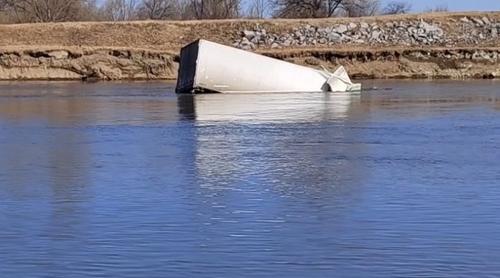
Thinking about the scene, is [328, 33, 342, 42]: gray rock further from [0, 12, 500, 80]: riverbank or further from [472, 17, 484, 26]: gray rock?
[472, 17, 484, 26]: gray rock

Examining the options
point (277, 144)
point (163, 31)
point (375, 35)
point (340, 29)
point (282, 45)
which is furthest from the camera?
point (163, 31)

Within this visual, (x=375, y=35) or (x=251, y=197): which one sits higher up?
(x=251, y=197)

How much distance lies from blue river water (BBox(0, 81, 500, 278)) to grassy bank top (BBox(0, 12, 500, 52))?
142 ft

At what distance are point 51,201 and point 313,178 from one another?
12.1ft

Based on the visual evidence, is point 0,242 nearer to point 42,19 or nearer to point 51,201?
point 51,201

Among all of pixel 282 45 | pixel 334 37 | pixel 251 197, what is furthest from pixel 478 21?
pixel 251 197

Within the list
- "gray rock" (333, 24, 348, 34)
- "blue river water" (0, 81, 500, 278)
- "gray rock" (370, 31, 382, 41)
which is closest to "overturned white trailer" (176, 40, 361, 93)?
"blue river water" (0, 81, 500, 278)

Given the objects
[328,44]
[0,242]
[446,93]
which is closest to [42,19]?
[328,44]

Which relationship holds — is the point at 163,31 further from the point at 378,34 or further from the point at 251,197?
the point at 251,197

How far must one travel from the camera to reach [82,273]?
31.7 ft

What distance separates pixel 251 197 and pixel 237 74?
24.7 metres

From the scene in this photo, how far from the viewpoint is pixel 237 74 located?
3816 centimetres

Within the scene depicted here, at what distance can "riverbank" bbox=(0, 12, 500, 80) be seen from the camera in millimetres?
62031

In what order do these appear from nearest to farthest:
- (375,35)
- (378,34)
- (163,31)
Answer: (375,35), (378,34), (163,31)
